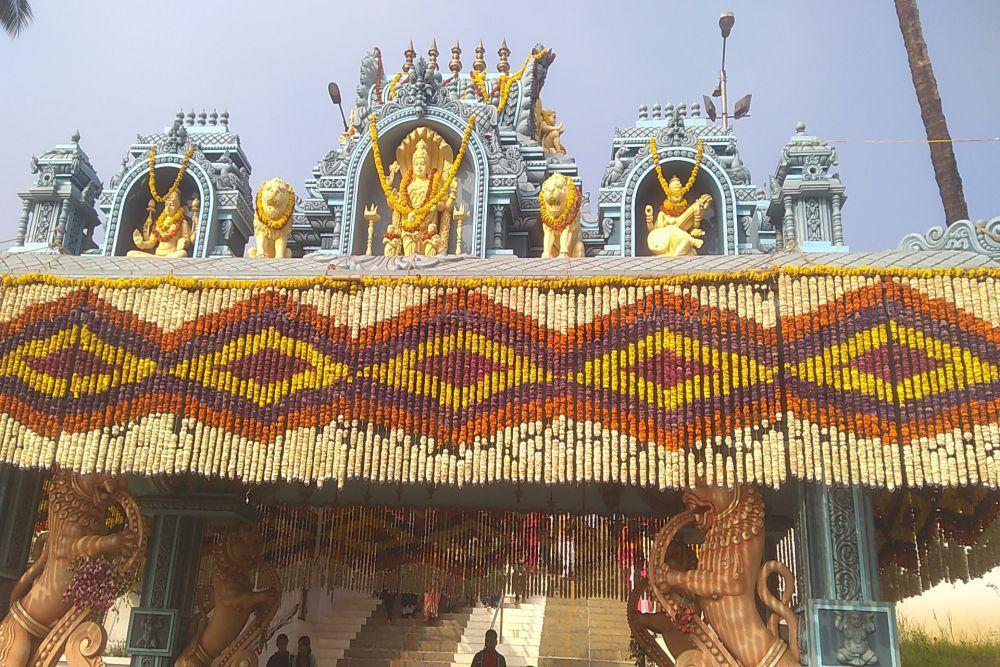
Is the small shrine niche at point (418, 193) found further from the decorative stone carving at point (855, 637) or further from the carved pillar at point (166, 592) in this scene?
the decorative stone carving at point (855, 637)

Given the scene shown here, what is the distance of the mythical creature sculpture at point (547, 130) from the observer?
13125 mm

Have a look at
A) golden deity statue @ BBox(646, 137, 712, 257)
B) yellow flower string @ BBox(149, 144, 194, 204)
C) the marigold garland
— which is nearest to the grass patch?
golden deity statue @ BBox(646, 137, 712, 257)

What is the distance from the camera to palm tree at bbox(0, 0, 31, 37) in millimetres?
14039

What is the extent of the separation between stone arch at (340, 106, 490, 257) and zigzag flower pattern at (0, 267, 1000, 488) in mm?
3159

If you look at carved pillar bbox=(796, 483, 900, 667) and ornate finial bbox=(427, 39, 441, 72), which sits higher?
ornate finial bbox=(427, 39, 441, 72)

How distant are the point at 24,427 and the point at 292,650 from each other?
29.1ft

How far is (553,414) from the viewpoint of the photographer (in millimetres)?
6414

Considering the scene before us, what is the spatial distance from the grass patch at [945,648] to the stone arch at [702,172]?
9374 millimetres

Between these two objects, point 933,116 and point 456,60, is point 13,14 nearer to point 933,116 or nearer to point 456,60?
point 456,60

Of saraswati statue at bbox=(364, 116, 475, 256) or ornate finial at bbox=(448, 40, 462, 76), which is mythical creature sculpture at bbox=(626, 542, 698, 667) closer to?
saraswati statue at bbox=(364, 116, 475, 256)

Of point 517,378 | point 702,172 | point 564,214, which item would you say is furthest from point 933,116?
point 517,378

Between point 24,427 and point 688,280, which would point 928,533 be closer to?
point 688,280

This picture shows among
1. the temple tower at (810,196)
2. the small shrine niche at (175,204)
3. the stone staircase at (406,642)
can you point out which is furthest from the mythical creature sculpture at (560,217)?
the stone staircase at (406,642)

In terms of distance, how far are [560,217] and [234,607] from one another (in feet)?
18.3
